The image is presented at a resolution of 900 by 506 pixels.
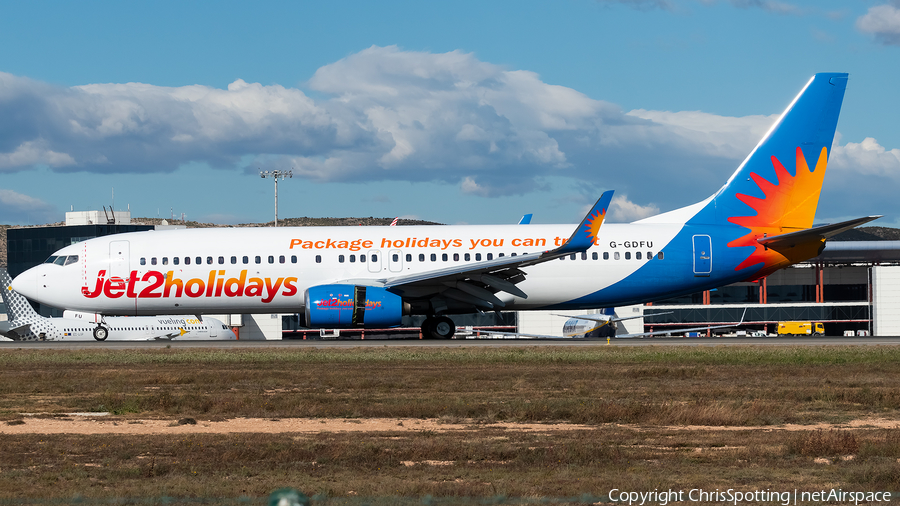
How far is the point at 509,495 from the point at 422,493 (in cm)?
79

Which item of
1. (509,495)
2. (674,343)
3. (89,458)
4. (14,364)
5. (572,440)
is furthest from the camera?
(674,343)

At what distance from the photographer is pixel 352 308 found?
2761 cm

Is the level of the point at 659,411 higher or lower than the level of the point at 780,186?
lower

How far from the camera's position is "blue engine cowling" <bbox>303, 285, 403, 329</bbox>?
1085 inches

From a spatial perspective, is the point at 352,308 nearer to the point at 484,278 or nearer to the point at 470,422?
the point at 484,278

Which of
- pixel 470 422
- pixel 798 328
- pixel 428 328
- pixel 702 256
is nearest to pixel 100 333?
pixel 428 328

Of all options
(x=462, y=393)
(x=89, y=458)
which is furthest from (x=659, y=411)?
(x=89, y=458)

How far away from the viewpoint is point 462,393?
1669cm

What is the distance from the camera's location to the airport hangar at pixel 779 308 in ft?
208

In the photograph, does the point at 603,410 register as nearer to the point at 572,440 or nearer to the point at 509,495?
the point at 572,440

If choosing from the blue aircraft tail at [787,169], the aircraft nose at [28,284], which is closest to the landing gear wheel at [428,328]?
the blue aircraft tail at [787,169]

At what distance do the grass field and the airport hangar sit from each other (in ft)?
125

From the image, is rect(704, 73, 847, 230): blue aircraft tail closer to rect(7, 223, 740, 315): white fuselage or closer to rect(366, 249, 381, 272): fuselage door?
rect(7, 223, 740, 315): white fuselage

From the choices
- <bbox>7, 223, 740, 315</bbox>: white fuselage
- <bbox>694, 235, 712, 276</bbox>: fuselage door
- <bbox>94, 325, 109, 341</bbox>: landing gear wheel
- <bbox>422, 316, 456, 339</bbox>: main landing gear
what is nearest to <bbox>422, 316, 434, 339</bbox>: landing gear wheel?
<bbox>422, 316, 456, 339</bbox>: main landing gear
